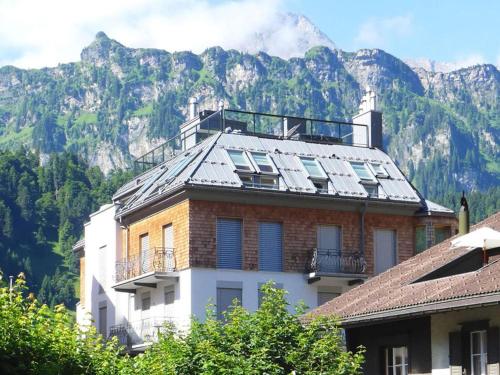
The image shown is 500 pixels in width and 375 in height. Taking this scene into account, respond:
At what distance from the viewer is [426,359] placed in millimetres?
30406

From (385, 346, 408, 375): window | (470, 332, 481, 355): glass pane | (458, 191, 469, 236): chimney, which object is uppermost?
(458, 191, 469, 236): chimney

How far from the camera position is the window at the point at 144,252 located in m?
60.3

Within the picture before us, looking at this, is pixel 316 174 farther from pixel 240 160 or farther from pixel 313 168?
pixel 240 160

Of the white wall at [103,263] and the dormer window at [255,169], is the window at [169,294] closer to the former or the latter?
the dormer window at [255,169]

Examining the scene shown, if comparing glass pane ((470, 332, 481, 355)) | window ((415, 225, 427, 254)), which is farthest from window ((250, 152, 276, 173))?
glass pane ((470, 332, 481, 355))

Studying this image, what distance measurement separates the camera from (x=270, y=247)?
193 feet

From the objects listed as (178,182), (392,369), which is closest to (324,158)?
(178,182)

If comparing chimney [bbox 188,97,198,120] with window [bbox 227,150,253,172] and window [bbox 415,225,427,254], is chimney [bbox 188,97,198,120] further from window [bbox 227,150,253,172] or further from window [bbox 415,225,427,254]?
window [bbox 415,225,427,254]

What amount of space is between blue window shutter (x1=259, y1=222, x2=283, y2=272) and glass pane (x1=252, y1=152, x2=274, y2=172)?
3103 mm

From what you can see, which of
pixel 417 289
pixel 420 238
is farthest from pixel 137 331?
pixel 417 289

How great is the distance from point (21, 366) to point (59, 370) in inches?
40.3

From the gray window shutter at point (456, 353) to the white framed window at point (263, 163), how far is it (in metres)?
31.5

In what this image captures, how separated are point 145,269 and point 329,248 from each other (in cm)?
883

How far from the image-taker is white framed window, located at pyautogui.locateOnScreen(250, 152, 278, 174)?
6056 cm
